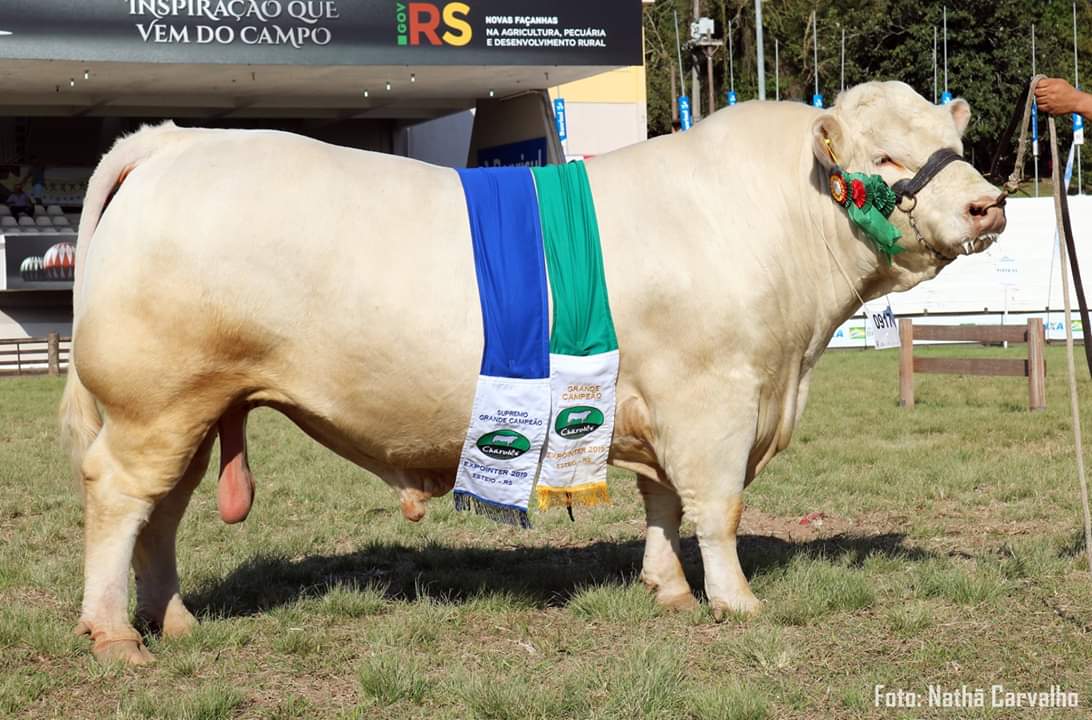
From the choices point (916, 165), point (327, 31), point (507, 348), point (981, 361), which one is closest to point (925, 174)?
point (916, 165)

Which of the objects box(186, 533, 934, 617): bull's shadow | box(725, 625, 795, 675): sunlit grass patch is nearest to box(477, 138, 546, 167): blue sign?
box(186, 533, 934, 617): bull's shadow

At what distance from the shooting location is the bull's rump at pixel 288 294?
485 centimetres

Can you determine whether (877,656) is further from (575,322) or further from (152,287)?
(152,287)

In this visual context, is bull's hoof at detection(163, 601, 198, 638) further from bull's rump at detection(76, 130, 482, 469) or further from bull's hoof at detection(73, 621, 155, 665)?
bull's rump at detection(76, 130, 482, 469)

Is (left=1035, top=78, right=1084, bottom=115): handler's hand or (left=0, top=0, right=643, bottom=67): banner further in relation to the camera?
(left=0, top=0, right=643, bottom=67): banner

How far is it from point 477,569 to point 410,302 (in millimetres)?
2064

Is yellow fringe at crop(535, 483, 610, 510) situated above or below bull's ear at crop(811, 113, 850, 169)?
below

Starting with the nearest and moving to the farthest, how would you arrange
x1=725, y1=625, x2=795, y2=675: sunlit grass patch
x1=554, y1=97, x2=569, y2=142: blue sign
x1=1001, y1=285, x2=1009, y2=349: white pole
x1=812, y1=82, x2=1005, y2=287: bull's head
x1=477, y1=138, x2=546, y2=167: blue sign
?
x1=725, y1=625, x2=795, y2=675: sunlit grass patch, x1=812, y1=82, x2=1005, y2=287: bull's head, x1=1001, y1=285, x2=1009, y2=349: white pole, x1=477, y1=138, x2=546, y2=167: blue sign, x1=554, y1=97, x2=569, y2=142: blue sign

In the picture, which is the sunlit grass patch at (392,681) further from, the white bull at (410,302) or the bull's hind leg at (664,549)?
the bull's hind leg at (664,549)

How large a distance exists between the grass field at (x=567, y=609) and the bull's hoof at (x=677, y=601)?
3.8 inches

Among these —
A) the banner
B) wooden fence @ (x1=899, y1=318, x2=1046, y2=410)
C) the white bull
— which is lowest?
wooden fence @ (x1=899, y1=318, x2=1046, y2=410)

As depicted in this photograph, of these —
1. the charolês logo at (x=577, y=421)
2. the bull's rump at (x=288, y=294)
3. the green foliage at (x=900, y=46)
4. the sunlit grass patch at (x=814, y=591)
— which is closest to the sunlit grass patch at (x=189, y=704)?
the bull's rump at (x=288, y=294)

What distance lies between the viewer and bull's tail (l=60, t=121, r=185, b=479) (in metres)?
5.21

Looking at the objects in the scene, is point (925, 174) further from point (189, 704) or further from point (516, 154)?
A: point (516, 154)
